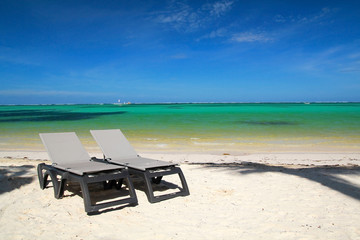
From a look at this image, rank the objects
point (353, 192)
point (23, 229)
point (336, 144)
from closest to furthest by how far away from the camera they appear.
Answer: point (23, 229), point (353, 192), point (336, 144)

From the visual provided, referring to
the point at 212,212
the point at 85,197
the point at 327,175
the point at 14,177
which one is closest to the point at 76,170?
the point at 85,197

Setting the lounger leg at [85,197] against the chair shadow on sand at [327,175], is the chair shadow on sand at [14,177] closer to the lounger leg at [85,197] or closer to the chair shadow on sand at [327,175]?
the lounger leg at [85,197]

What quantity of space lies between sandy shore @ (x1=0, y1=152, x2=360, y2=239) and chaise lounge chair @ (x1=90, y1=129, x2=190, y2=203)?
191 millimetres

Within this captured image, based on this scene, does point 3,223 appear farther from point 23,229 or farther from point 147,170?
point 147,170

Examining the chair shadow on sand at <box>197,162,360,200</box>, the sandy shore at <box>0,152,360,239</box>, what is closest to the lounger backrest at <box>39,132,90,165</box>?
the sandy shore at <box>0,152,360,239</box>

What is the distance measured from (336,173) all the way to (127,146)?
4197 millimetres

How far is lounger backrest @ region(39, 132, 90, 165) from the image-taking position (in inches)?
177

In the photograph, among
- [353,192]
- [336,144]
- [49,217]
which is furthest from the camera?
[336,144]

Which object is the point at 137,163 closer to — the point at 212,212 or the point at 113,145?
the point at 113,145

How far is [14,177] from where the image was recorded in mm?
5012

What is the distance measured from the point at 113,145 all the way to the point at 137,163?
94 centimetres

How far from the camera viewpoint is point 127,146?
525 centimetres

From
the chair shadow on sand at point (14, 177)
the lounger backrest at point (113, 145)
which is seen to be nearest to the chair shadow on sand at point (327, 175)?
the lounger backrest at point (113, 145)

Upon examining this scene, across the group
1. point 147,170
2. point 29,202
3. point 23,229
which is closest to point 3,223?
point 23,229
